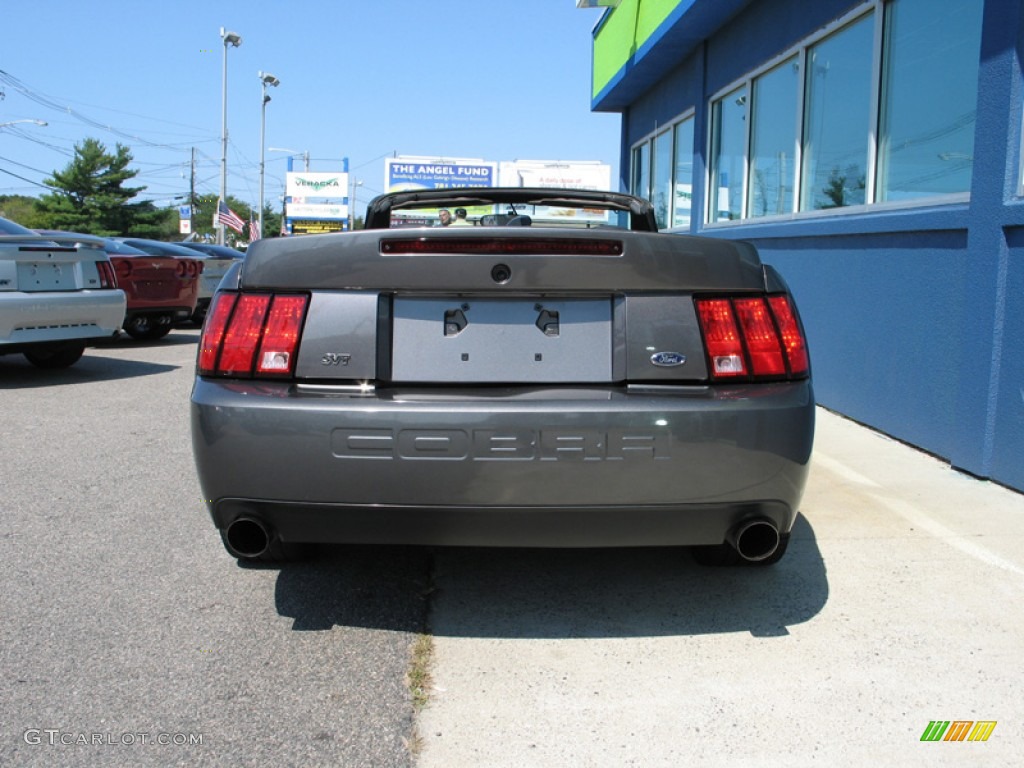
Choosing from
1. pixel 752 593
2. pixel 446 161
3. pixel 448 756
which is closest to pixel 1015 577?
pixel 752 593

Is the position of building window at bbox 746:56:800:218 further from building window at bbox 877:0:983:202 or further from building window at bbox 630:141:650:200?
building window at bbox 630:141:650:200

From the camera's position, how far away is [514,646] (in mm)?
2975

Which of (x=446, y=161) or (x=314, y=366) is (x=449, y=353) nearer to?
(x=314, y=366)

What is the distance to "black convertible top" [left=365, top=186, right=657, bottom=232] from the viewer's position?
416 cm

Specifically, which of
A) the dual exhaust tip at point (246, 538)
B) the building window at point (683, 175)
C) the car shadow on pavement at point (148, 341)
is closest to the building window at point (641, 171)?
the building window at point (683, 175)

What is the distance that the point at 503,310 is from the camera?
280cm

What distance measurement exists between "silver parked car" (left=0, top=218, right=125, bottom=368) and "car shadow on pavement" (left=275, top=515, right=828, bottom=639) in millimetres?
5689

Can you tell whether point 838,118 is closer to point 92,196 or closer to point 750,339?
point 750,339

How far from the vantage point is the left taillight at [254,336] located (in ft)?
9.23

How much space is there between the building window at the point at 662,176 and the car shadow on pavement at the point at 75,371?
7334mm

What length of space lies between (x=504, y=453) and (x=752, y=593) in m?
1.31

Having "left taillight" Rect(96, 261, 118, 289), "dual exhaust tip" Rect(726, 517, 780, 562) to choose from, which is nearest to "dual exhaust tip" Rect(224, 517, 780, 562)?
"dual exhaust tip" Rect(726, 517, 780, 562)

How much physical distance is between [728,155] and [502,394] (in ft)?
28.2

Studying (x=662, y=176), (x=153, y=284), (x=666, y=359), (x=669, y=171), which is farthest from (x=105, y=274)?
(x=662, y=176)
